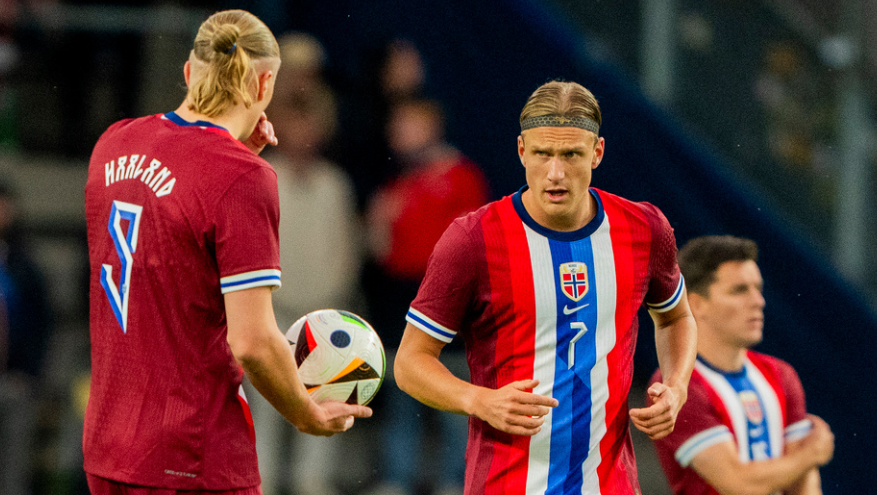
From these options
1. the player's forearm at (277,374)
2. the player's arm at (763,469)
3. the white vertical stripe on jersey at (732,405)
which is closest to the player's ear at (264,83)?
the player's forearm at (277,374)

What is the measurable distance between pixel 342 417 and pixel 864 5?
5282 mm

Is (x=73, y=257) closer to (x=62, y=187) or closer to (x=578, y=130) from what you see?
(x=62, y=187)

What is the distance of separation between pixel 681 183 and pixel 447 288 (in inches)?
158

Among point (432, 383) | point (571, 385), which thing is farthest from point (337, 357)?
point (571, 385)

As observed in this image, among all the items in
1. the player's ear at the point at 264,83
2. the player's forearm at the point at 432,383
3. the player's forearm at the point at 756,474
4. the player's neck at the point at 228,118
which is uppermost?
the player's ear at the point at 264,83

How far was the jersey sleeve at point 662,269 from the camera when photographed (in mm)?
3678

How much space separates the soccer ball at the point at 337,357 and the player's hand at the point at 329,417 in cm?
13

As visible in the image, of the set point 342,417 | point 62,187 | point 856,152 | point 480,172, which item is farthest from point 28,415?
point 856,152

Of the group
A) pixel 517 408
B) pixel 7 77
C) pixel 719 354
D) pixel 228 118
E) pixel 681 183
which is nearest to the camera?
pixel 517 408

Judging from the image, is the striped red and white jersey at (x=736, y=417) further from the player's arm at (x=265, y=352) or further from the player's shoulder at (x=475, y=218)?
the player's arm at (x=265, y=352)

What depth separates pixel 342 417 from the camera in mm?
3596

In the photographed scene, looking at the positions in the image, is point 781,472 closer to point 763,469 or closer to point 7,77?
point 763,469

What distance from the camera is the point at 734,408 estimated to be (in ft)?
14.9

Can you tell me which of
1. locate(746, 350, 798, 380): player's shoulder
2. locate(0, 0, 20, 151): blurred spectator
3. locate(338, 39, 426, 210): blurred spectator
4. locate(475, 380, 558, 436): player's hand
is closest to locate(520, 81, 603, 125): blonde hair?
locate(475, 380, 558, 436): player's hand
